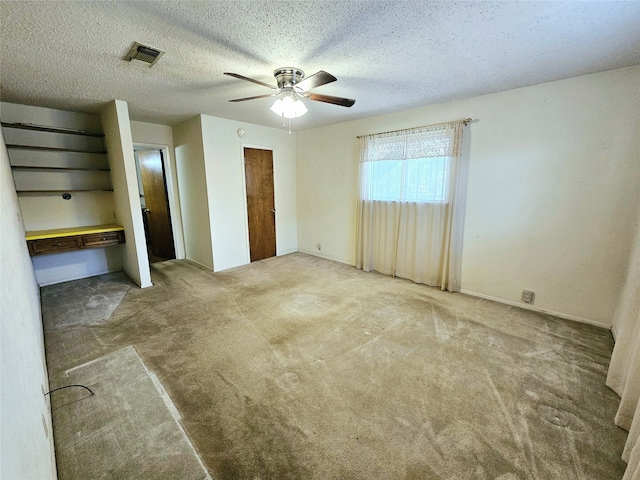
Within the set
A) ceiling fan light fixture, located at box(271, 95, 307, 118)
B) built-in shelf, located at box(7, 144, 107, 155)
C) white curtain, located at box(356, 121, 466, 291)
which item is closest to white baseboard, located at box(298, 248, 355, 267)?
white curtain, located at box(356, 121, 466, 291)

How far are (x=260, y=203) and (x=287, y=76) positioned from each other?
2.76 metres

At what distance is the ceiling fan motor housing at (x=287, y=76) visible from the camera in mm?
2209

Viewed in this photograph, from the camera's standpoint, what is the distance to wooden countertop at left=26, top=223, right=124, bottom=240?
317cm

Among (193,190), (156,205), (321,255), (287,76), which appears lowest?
(321,255)

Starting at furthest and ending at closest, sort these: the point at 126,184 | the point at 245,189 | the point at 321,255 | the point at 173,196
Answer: the point at 321,255 < the point at 173,196 < the point at 245,189 < the point at 126,184

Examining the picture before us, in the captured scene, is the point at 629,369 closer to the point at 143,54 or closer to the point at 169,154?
the point at 143,54

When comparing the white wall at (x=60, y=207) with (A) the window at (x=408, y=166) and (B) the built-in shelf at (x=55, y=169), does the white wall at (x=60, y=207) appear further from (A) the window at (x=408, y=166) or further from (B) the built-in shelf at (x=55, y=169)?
(A) the window at (x=408, y=166)

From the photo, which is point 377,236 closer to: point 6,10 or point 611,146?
point 611,146

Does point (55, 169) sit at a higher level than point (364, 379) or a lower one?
higher

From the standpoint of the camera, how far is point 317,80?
1.98 meters

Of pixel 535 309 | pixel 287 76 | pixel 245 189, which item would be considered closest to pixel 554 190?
pixel 535 309

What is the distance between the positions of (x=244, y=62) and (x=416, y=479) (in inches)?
118

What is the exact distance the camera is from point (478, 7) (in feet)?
4.93

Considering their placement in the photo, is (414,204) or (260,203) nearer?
(414,204)
